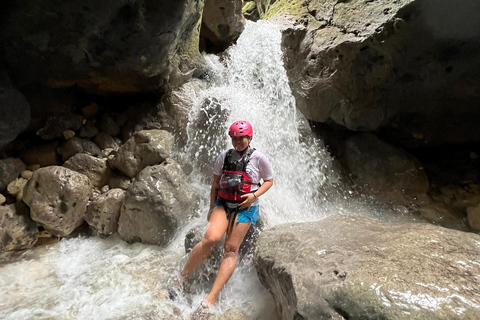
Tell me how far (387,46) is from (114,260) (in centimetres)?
497

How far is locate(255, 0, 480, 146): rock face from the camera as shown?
12.0 ft

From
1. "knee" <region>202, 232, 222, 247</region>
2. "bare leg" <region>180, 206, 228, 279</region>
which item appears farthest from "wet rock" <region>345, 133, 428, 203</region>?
"knee" <region>202, 232, 222, 247</region>

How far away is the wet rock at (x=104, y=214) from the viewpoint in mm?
3748

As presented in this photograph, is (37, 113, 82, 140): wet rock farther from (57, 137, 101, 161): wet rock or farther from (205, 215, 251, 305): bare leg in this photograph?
(205, 215, 251, 305): bare leg

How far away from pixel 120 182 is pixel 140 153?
560 millimetres

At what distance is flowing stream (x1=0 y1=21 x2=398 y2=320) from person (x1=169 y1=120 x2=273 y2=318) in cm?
39

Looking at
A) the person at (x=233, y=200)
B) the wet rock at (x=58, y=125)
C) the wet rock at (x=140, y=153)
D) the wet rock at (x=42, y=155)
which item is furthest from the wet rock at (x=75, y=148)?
the person at (x=233, y=200)

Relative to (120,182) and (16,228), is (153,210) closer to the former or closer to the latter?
(120,182)

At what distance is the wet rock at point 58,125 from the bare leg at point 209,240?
318 cm

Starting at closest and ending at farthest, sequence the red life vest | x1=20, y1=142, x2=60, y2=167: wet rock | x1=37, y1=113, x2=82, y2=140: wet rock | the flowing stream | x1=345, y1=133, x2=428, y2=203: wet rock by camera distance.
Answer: the flowing stream, the red life vest, x1=20, y1=142, x2=60, y2=167: wet rock, x1=37, y1=113, x2=82, y2=140: wet rock, x1=345, y1=133, x2=428, y2=203: wet rock

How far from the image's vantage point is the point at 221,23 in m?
7.17

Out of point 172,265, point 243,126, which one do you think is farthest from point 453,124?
point 172,265

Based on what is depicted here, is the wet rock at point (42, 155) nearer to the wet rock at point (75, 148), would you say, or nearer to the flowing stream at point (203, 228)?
the wet rock at point (75, 148)

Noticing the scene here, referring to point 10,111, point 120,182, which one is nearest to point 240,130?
point 120,182
